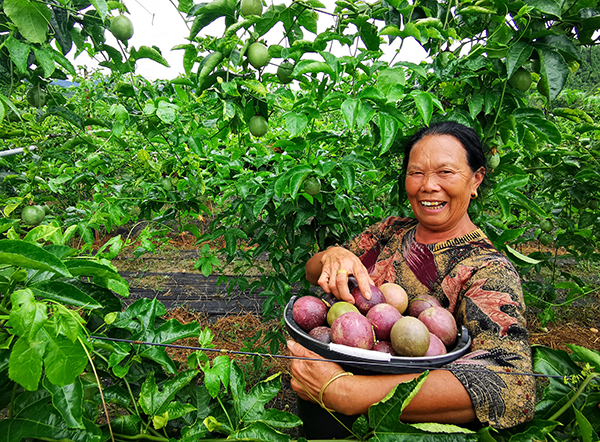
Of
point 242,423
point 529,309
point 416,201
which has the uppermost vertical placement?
point 416,201

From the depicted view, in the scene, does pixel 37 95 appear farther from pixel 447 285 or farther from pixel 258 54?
pixel 447 285

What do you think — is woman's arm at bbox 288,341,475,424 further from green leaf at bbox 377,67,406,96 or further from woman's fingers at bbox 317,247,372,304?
green leaf at bbox 377,67,406,96

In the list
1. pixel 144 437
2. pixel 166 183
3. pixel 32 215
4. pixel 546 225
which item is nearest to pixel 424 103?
pixel 144 437

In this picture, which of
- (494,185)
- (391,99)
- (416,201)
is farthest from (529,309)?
(391,99)

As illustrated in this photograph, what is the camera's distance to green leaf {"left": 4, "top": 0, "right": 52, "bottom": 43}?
1190 millimetres

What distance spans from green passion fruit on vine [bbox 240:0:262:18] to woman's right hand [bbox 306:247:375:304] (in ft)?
3.45

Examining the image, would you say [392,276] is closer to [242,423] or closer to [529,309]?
[242,423]

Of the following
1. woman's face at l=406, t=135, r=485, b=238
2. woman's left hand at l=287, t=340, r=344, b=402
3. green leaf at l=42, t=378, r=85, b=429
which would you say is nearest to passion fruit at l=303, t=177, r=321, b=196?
woman's face at l=406, t=135, r=485, b=238

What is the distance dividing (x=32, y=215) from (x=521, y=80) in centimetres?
290

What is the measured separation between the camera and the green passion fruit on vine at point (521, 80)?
1.57m

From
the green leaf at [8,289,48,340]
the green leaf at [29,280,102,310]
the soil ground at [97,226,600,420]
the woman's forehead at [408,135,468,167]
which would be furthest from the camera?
the soil ground at [97,226,600,420]

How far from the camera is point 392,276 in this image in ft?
5.43

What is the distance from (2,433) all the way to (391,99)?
1.42 meters

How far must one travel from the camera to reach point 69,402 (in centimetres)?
78
